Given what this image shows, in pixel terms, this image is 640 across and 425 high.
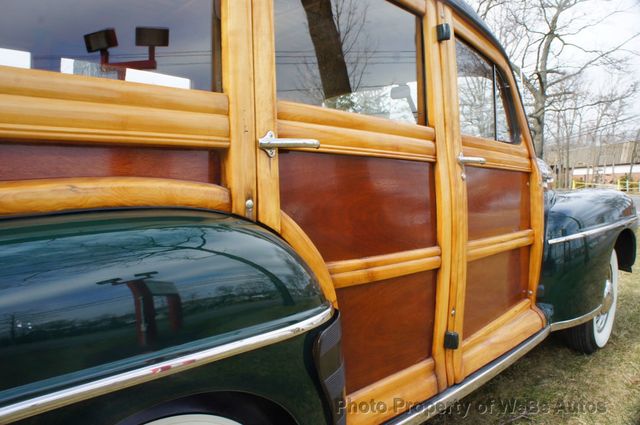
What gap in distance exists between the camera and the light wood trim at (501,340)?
185 cm

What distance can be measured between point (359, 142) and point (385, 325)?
673mm

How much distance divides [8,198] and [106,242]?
0.68 feet

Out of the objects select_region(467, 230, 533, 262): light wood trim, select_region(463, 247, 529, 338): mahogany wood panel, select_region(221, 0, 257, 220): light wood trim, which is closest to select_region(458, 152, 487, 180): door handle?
select_region(467, 230, 533, 262): light wood trim

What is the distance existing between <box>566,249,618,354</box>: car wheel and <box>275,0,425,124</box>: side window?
2092 mm

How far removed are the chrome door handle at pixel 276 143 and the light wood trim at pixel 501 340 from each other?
123 cm

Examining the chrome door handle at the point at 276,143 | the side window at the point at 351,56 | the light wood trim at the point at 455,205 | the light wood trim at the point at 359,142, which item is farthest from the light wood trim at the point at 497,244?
the chrome door handle at the point at 276,143

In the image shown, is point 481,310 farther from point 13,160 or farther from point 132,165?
point 13,160

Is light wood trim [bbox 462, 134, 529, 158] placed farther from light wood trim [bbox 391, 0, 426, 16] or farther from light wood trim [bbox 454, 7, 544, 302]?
light wood trim [bbox 391, 0, 426, 16]

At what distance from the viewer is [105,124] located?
0.92 meters

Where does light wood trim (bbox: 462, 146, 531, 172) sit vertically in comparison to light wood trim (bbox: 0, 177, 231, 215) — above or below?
above

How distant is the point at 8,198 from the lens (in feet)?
2.62

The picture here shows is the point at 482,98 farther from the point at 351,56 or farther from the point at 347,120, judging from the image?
the point at 347,120

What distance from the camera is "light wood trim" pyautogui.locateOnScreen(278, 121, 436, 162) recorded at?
1244mm

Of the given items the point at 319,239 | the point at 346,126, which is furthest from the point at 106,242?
the point at 346,126
